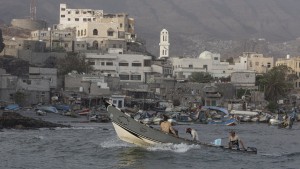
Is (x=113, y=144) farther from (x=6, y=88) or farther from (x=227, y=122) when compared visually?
(x=6, y=88)

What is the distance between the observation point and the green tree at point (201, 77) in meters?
122

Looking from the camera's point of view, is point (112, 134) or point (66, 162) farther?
point (112, 134)

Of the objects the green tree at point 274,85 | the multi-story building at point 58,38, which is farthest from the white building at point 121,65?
the green tree at point 274,85

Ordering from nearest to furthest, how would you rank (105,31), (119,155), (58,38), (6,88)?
(119,155)
(6,88)
(58,38)
(105,31)

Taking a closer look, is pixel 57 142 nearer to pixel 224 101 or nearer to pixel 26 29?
pixel 224 101

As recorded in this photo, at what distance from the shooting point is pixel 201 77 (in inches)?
4838

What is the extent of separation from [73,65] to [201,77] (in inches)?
781

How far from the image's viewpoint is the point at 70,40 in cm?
13250

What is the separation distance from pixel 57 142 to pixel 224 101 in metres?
59.5

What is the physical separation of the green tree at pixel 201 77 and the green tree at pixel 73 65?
52.4ft

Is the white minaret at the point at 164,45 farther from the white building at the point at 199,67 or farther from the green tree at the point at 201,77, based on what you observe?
the green tree at the point at 201,77

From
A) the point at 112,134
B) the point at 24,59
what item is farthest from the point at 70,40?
the point at 112,134

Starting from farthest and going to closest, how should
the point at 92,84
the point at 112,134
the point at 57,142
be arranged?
the point at 92,84 < the point at 112,134 < the point at 57,142

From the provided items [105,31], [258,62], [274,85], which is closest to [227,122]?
[274,85]
